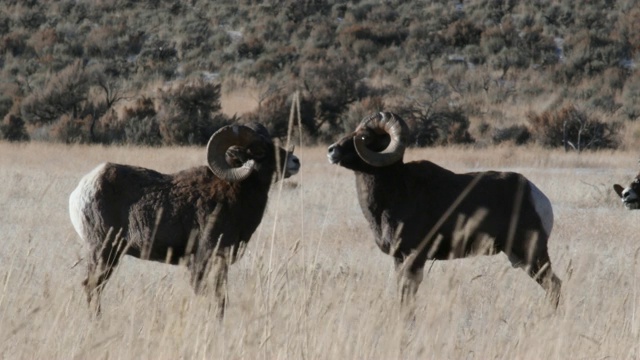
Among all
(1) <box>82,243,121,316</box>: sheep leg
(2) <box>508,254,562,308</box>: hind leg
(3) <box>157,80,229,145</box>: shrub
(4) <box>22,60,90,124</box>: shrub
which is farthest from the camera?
(4) <box>22,60,90,124</box>: shrub

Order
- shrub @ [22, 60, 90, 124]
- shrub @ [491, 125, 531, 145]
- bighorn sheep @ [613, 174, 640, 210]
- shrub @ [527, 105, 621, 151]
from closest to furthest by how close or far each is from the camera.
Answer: bighorn sheep @ [613, 174, 640, 210]
shrub @ [527, 105, 621, 151]
shrub @ [491, 125, 531, 145]
shrub @ [22, 60, 90, 124]

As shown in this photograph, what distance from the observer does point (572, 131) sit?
28359 millimetres

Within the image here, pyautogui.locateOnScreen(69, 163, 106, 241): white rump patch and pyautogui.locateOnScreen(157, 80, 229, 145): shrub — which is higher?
pyautogui.locateOnScreen(69, 163, 106, 241): white rump patch

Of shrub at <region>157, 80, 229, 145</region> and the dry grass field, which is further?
shrub at <region>157, 80, 229, 145</region>

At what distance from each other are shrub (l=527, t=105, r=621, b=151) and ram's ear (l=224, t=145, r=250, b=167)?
20616 millimetres

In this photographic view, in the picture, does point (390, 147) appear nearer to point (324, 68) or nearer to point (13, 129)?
point (13, 129)

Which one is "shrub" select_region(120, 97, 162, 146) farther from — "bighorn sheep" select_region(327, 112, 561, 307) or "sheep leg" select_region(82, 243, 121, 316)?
"sheep leg" select_region(82, 243, 121, 316)

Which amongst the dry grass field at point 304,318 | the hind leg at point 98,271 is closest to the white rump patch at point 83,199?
the hind leg at point 98,271

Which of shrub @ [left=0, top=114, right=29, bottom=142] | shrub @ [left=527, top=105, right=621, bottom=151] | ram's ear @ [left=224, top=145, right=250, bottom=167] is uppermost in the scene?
ram's ear @ [left=224, top=145, right=250, bottom=167]

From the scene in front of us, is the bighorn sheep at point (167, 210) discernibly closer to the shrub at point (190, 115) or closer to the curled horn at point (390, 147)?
the curled horn at point (390, 147)

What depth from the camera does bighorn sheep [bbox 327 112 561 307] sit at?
7742 mm

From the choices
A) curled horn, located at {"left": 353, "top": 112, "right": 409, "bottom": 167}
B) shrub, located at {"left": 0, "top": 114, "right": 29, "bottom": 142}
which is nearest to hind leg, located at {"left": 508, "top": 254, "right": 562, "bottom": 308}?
curled horn, located at {"left": 353, "top": 112, "right": 409, "bottom": 167}

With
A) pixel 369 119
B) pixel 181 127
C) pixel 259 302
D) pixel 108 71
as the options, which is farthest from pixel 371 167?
pixel 108 71

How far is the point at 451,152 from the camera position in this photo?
24.1 m
